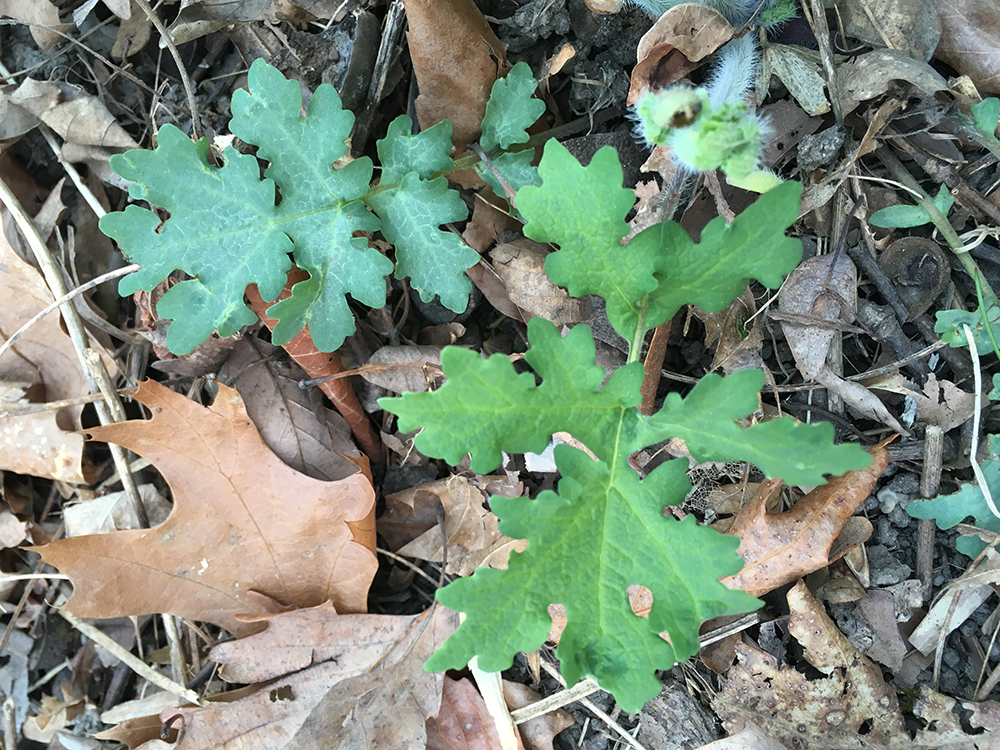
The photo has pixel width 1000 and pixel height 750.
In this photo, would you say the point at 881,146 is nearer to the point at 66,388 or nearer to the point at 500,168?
the point at 500,168

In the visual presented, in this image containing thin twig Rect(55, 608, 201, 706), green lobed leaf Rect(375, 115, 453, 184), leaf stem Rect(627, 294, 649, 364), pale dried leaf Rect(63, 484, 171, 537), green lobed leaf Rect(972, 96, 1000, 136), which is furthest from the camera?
pale dried leaf Rect(63, 484, 171, 537)

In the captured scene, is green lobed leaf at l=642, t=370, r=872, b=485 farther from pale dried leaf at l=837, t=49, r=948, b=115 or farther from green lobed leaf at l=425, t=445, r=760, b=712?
pale dried leaf at l=837, t=49, r=948, b=115

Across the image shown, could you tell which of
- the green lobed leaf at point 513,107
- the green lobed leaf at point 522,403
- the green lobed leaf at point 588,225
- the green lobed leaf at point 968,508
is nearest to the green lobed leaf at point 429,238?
the green lobed leaf at point 513,107

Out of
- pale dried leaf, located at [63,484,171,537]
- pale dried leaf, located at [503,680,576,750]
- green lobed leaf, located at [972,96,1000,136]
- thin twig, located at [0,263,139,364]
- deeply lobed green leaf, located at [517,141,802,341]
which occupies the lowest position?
pale dried leaf, located at [503,680,576,750]

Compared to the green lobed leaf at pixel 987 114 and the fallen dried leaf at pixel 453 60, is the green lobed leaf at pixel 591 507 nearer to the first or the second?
the fallen dried leaf at pixel 453 60

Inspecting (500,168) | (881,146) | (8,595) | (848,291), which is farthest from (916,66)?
(8,595)

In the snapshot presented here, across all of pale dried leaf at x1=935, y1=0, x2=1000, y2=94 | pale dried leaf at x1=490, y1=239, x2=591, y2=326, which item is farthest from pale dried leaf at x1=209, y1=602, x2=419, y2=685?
pale dried leaf at x1=935, y1=0, x2=1000, y2=94
